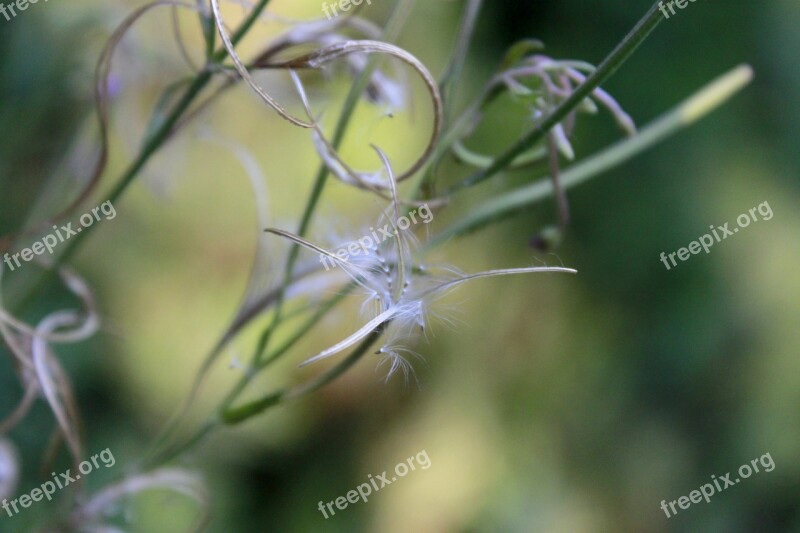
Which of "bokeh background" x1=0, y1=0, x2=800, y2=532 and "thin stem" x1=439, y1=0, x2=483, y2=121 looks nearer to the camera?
"thin stem" x1=439, y1=0, x2=483, y2=121

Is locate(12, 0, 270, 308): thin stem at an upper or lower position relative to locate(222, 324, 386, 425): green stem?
upper

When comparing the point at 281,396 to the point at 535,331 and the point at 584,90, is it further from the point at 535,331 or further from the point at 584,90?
the point at 535,331

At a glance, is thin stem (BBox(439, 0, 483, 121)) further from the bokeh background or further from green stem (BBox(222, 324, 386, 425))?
the bokeh background

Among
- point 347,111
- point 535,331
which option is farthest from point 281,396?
point 535,331

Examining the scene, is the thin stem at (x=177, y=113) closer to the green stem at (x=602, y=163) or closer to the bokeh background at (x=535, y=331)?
the green stem at (x=602, y=163)

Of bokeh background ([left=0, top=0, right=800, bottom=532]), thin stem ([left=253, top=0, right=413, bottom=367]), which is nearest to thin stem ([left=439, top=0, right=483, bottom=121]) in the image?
thin stem ([left=253, top=0, right=413, bottom=367])

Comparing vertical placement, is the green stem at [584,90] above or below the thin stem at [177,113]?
below

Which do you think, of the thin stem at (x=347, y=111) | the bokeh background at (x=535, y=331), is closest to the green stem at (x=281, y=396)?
the thin stem at (x=347, y=111)

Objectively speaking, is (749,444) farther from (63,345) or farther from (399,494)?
(63,345)

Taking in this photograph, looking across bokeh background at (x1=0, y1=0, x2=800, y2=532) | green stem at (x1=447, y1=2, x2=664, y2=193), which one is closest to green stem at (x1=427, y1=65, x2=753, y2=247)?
green stem at (x1=447, y1=2, x2=664, y2=193)
